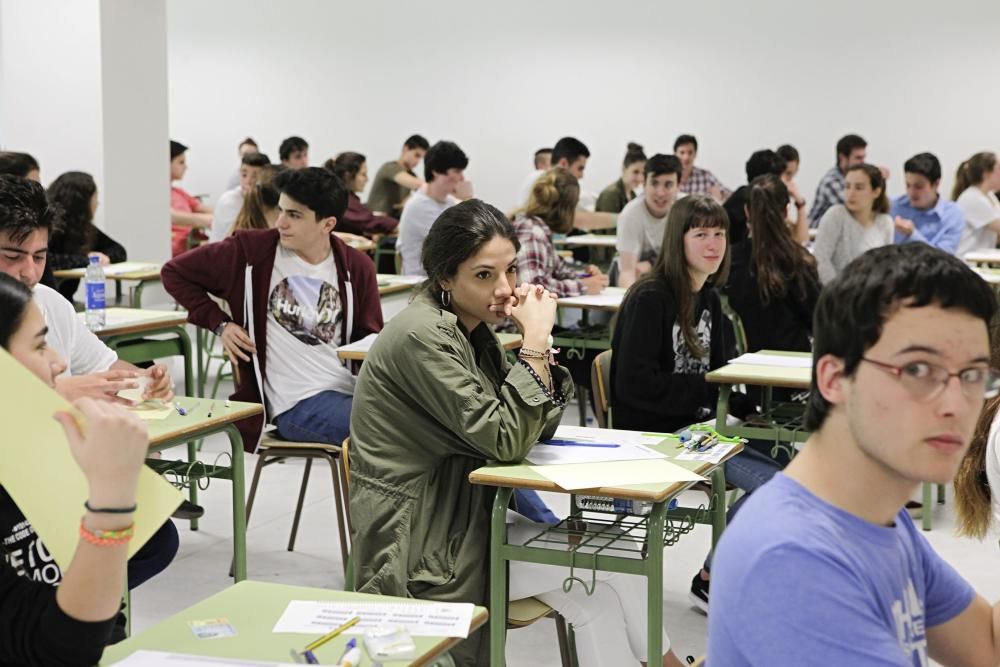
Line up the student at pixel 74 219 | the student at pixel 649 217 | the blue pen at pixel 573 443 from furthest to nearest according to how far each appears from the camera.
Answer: the student at pixel 649 217 → the student at pixel 74 219 → the blue pen at pixel 573 443

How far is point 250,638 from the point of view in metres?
1.68

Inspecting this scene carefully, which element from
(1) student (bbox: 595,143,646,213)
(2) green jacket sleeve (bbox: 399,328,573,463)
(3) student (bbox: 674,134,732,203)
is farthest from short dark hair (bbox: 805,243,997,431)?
(3) student (bbox: 674,134,732,203)

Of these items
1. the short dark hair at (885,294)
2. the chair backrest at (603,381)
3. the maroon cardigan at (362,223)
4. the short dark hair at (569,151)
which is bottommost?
the chair backrest at (603,381)

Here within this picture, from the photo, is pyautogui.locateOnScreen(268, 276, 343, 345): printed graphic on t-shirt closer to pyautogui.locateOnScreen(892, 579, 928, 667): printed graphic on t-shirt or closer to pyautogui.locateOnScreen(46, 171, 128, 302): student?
pyautogui.locateOnScreen(46, 171, 128, 302): student

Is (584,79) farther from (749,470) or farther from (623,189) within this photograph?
(749,470)

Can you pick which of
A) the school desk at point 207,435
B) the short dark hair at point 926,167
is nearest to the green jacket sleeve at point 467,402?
the school desk at point 207,435

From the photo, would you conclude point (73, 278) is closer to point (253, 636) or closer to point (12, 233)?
point (12, 233)

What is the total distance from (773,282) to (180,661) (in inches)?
145

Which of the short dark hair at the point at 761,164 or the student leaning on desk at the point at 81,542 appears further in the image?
the short dark hair at the point at 761,164

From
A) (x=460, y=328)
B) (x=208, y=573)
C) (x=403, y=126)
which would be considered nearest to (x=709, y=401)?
(x=460, y=328)

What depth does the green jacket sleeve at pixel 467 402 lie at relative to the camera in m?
2.60

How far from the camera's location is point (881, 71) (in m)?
11.6

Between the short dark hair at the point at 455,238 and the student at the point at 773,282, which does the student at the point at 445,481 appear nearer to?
the short dark hair at the point at 455,238

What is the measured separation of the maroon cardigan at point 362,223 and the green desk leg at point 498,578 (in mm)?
6467
